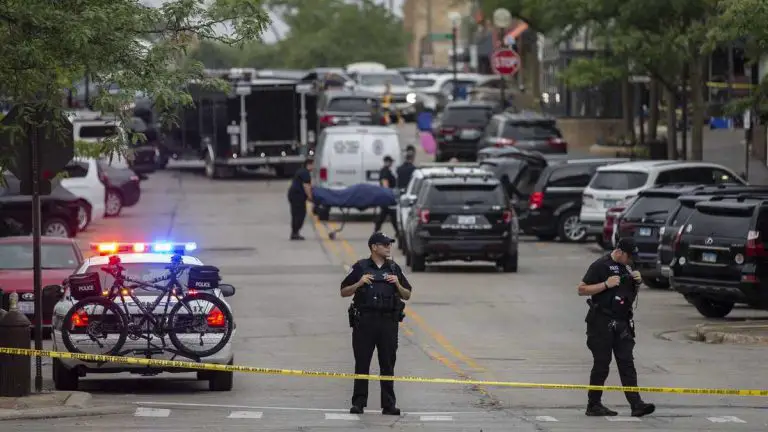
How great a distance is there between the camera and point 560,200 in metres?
38.7

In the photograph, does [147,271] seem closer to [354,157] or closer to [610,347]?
[610,347]

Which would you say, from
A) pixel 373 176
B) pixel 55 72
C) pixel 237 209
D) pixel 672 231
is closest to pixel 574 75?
pixel 373 176

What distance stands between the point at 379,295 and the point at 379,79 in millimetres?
65291

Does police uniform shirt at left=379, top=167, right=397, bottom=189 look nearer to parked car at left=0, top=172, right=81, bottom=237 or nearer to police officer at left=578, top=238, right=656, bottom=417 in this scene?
parked car at left=0, top=172, right=81, bottom=237

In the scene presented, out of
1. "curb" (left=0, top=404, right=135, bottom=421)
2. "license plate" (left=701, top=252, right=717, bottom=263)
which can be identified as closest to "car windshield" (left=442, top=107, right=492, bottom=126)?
"license plate" (left=701, top=252, right=717, bottom=263)

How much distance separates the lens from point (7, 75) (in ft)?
51.9

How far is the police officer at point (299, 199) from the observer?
39406mm

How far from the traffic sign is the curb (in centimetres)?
241

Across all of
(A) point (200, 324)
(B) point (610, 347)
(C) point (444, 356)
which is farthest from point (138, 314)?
(C) point (444, 356)

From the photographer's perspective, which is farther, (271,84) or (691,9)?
(271,84)

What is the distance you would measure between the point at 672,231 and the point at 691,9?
15661mm

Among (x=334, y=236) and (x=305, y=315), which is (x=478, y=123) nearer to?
(x=334, y=236)

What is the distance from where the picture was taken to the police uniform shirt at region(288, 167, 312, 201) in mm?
39438

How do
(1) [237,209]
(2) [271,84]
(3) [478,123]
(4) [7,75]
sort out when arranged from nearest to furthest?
(4) [7,75] → (1) [237,209] → (2) [271,84] → (3) [478,123]
